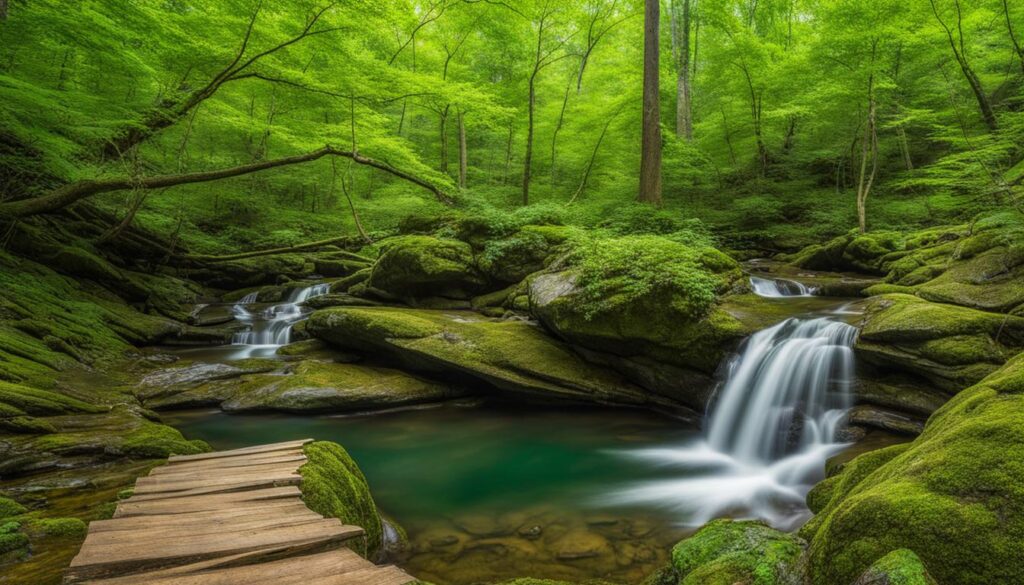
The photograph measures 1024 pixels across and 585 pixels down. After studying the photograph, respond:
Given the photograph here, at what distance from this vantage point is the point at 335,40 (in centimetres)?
962

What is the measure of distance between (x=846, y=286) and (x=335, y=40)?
1105 centimetres

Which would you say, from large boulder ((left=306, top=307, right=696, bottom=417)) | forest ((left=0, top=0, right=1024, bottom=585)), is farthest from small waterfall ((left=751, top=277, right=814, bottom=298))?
large boulder ((left=306, top=307, right=696, bottom=417))

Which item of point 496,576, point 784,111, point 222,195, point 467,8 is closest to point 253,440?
point 496,576

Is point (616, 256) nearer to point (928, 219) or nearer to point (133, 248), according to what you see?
point (928, 219)

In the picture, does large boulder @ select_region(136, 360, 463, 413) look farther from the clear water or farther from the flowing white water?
the flowing white water

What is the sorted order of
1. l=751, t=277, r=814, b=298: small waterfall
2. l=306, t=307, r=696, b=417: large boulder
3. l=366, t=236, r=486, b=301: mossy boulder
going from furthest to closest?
l=366, t=236, r=486, b=301: mossy boulder → l=751, t=277, r=814, b=298: small waterfall → l=306, t=307, r=696, b=417: large boulder

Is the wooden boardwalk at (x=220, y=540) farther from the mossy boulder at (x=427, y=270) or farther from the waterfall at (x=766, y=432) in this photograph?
the mossy boulder at (x=427, y=270)

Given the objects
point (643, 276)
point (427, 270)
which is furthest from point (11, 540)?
point (427, 270)

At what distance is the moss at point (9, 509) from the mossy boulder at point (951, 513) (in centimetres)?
463

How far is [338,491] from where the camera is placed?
11.7 ft

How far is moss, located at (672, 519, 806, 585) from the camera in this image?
242cm

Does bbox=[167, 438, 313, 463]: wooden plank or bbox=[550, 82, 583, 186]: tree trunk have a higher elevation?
bbox=[550, 82, 583, 186]: tree trunk

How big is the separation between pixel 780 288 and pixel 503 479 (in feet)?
27.3

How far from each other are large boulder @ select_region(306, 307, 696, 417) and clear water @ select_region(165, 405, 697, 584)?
14.7 inches
